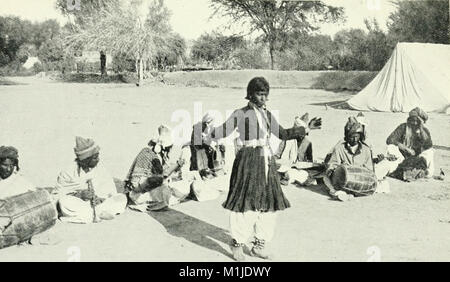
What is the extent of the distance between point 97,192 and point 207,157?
6.19 feet

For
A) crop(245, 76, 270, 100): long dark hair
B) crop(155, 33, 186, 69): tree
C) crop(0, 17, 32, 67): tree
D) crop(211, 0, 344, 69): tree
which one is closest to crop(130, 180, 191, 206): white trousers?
crop(245, 76, 270, 100): long dark hair

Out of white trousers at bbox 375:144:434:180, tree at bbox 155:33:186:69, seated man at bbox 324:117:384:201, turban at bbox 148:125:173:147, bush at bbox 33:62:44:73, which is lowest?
white trousers at bbox 375:144:434:180

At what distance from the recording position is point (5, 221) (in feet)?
14.9

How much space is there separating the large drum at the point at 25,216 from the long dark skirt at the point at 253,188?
1.90m

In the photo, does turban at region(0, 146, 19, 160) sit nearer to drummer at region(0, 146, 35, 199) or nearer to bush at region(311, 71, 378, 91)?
drummer at region(0, 146, 35, 199)

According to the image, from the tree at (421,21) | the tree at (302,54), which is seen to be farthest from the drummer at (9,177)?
the tree at (302,54)

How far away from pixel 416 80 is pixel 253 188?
11.7m

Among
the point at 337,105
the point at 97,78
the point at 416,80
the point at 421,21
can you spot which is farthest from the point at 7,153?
the point at 97,78

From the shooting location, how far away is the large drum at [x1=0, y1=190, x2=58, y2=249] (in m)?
4.55

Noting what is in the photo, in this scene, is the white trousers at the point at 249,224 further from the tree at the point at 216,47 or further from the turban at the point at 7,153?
the tree at the point at 216,47

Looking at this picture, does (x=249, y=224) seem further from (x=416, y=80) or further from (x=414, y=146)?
(x=416, y=80)

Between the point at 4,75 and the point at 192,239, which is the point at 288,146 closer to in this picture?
the point at 192,239

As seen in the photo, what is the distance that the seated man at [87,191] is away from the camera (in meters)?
5.41

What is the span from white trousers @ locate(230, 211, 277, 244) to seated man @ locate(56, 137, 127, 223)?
1.80m
